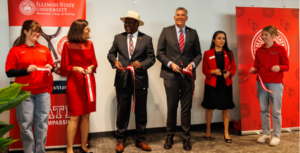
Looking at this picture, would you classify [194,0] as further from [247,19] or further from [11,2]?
[11,2]

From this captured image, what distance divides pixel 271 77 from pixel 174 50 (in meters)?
1.58

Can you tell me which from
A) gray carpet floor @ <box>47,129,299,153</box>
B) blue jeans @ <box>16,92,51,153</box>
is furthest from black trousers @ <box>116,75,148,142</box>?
blue jeans @ <box>16,92,51,153</box>

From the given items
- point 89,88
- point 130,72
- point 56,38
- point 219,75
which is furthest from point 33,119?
point 219,75

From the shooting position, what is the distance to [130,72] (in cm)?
297

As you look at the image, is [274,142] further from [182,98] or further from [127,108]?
[127,108]

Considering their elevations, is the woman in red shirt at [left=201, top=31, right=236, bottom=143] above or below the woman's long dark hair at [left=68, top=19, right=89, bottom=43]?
below

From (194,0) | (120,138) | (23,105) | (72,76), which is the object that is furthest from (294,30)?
(23,105)

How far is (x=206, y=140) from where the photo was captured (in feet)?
11.4

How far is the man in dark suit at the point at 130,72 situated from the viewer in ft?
9.72

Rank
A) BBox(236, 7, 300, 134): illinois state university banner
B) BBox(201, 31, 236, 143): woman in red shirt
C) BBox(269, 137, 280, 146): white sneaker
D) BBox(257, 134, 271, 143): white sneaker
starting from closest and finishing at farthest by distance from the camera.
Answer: BBox(269, 137, 280, 146): white sneaker → BBox(257, 134, 271, 143): white sneaker → BBox(201, 31, 236, 143): woman in red shirt → BBox(236, 7, 300, 134): illinois state university banner

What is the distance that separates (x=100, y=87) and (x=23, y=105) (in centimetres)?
141

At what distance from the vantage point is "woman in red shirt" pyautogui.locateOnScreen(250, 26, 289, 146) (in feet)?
10.6

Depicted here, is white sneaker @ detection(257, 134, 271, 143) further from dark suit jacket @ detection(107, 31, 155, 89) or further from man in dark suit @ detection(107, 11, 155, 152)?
dark suit jacket @ detection(107, 31, 155, 89)

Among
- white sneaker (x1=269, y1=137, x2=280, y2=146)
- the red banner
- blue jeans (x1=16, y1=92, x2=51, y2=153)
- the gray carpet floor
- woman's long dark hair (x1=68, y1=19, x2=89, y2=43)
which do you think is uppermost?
the red banner
